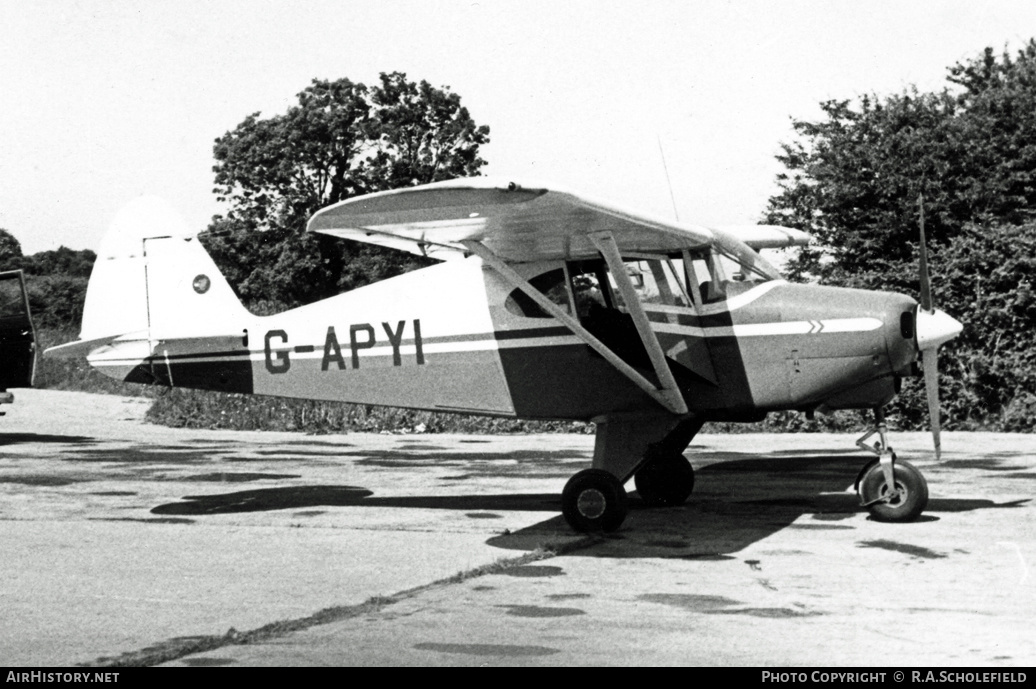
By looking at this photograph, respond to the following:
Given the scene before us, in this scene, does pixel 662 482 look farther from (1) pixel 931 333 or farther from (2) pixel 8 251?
(2) pixel 8 251

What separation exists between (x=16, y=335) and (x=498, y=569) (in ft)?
40.6

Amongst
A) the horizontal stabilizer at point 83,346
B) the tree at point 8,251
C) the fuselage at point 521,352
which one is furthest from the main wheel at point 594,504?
the tree at point 8,251

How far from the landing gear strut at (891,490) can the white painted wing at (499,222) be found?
2112 mm

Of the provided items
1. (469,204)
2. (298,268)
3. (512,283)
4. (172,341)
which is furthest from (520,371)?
(298,268)

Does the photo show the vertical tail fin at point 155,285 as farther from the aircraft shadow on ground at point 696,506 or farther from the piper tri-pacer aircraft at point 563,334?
the aircraft shadow on ground at point 696,506

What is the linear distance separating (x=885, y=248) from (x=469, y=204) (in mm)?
14599

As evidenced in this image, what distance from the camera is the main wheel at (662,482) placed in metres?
10.2

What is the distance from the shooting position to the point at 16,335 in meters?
17.3

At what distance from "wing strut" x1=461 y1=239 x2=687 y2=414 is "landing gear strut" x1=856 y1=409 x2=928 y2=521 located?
4.80 ft

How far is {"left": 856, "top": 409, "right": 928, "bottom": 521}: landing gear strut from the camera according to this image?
877 cm

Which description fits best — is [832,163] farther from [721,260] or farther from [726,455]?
[721,260]

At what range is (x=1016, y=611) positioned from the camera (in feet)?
Answer: 19.8

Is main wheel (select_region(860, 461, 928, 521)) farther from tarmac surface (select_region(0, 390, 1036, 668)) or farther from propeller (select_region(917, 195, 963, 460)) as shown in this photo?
propeller (select_region(917, 195, 963, 460))
